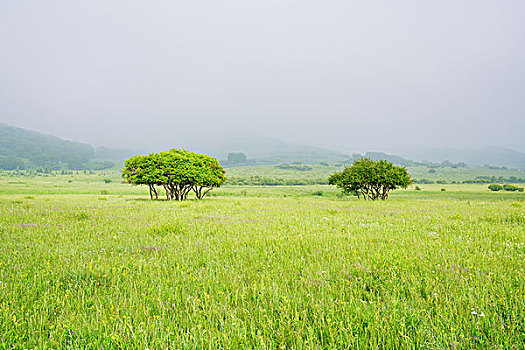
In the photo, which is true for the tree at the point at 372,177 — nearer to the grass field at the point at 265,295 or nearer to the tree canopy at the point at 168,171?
the tree canopy at the point at 168,171

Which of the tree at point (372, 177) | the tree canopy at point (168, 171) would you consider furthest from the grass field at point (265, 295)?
the tree at point (372, 177)

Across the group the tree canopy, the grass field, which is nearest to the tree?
the tree canopy

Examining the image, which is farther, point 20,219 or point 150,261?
point 20,219

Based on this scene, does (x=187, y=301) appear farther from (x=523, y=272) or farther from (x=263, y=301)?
(x=523, y=272)

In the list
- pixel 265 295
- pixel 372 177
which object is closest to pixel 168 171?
pixel 372 177

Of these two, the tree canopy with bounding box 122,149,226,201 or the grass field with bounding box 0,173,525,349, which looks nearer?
the grass field with bounding box 0,173,525,349

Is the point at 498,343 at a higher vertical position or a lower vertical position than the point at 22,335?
higher

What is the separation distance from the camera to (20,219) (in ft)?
Result: 42.3

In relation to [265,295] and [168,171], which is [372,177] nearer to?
[168,171]

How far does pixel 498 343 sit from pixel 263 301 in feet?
9.24

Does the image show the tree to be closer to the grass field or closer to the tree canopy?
the tree canopy

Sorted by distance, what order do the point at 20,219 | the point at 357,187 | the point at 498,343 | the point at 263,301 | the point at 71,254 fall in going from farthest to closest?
the point at 357,187 < the point at 20,219 < the point at 71,254 < the point at 263,301 < the point at 498,343

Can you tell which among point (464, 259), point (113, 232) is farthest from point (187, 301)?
point (113, 232)

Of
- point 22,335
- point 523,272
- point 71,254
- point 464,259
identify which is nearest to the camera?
point 22,335
